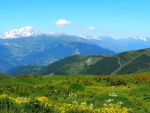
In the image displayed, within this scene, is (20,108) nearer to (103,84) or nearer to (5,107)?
(5,107)

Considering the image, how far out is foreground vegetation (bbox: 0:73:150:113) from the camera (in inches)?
677

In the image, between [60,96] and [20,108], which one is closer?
[20,108]

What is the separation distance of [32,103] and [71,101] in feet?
34.9

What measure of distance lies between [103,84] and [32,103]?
24.3m

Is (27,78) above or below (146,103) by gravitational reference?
above

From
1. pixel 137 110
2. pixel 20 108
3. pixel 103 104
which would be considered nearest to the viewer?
pixel 20 108

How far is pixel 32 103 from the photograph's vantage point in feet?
56.6

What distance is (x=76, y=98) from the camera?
28734mm

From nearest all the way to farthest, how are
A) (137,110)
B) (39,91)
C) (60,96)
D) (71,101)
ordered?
(137,110), (71,101), (60,96), (39,91)

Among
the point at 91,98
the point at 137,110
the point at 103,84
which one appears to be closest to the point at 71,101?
the point at 91,98

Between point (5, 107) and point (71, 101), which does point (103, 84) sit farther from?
point (5, 107)

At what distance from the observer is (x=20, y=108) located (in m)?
17.0

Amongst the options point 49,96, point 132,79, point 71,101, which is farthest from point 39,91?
point 132,79

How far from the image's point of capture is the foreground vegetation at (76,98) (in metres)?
17.2
